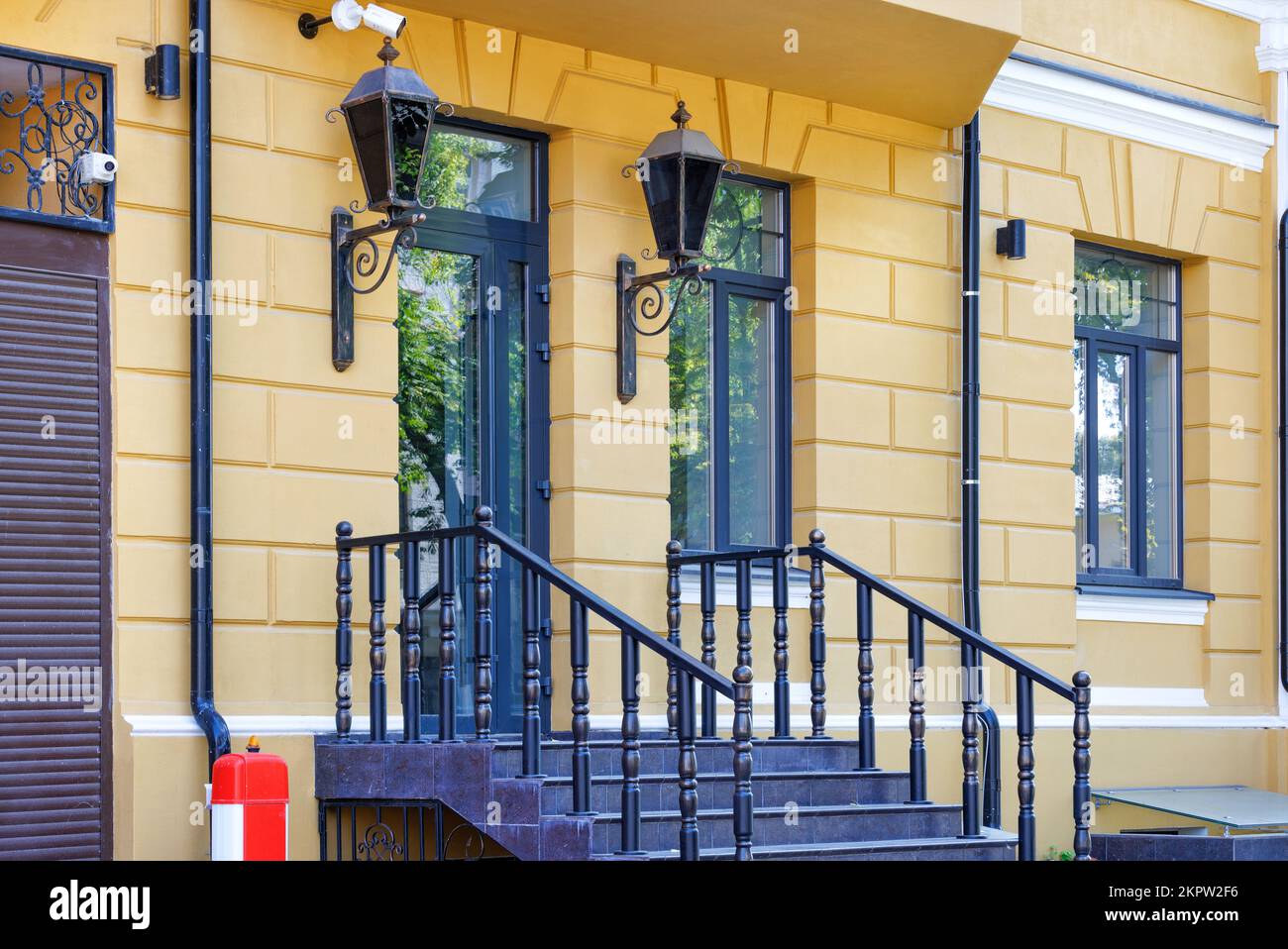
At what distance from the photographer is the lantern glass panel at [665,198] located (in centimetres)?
864

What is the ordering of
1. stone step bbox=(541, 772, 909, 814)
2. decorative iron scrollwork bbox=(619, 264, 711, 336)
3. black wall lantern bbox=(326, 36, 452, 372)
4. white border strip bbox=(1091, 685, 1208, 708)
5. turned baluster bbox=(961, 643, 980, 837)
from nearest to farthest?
1. stone step bbox=(541, 772, 909, 814)
2. black wall lantern bbox=(326, 36, 452, 372)
3. turned baluster bbox=(961, 643, 980, 837)
4. decorative iron scrollwork bbox=(619, 264, 711, 336)
5. white border strip bbox=(1091, 685, 1208, 708)

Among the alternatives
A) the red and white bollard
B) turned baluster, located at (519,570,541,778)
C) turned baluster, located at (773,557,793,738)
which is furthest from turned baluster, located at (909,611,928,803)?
the red and white bollard

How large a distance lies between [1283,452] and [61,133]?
25.4ft

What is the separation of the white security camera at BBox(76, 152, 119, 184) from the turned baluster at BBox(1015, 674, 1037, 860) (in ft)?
14.1

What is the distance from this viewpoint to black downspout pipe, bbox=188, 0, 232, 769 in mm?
7262

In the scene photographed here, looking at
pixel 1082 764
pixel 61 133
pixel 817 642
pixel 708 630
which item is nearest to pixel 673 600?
pixel 708 630

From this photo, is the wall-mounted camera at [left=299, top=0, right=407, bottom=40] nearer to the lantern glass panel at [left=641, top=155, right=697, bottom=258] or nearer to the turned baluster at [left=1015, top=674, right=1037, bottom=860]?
the lantern glass panel at [left=641, top=155, right=697, bottom=258]

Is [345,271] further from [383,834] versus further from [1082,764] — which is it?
[1082,764]

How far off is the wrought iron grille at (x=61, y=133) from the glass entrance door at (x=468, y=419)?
61.6 inches

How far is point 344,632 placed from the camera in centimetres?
761

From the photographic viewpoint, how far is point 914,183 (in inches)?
397

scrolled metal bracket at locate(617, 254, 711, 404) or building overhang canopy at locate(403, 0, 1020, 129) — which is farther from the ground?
building overhang canopy at locate(403, 0, 1020, 129)

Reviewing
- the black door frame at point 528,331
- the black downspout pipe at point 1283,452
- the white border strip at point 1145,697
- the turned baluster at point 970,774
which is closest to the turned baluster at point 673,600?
the black door frame at point 528,331

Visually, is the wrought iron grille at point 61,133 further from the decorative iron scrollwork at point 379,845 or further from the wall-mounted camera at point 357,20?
the decorative iron scrollwork at point 379,845
